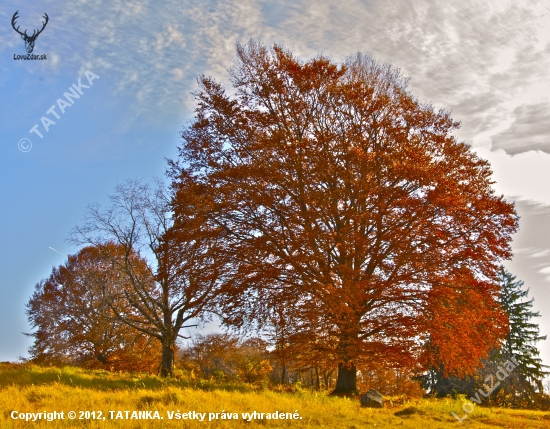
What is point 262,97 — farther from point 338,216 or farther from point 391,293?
point 391,293

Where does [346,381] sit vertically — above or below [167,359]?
below

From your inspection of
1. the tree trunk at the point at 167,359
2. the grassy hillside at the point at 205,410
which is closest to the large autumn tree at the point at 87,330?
the tree trunk at the point at 167,359

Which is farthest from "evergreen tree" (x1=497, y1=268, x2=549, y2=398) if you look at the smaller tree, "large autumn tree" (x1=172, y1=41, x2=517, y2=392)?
"large autumn tree" (x1=172, y1=41, x2=517, y2=392)

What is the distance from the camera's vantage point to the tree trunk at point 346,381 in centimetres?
1706

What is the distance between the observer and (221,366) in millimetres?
38656

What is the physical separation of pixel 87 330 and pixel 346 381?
21.8 m

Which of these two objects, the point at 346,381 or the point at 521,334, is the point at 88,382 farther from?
the point at 521,334

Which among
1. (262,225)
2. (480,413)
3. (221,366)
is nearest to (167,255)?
(262,225)

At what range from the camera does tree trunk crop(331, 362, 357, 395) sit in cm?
1706

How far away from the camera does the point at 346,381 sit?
17.3m

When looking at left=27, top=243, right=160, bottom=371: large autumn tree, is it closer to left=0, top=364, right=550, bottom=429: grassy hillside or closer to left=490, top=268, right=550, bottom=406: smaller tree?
left=0, top=364, right=550, bottom=429: grassy hillside

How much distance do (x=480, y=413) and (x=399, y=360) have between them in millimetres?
2794

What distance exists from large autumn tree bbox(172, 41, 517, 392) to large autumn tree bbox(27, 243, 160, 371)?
12441mm

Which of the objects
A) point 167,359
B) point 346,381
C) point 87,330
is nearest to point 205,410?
point 346,381
